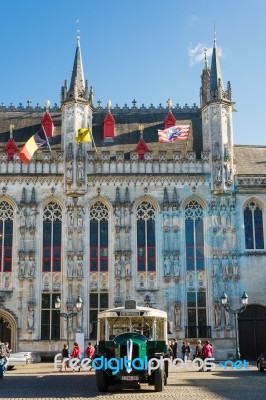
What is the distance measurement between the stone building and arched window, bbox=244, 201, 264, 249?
7 cm

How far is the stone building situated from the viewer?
126ft

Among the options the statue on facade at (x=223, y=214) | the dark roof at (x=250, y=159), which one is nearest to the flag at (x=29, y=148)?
the statue on facade at (x=223, y=214)

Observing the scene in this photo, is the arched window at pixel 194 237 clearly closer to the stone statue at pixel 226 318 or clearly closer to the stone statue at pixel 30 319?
the stone statue at pixel 226 318

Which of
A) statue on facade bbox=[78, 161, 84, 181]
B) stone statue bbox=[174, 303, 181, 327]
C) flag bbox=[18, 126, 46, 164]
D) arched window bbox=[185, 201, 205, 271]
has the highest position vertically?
flag bbox=[18, 126, 46, 164]

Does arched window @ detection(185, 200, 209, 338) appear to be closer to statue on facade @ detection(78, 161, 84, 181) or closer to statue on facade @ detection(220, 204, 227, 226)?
statue on facade @ detection(220, 204, 227, 226)

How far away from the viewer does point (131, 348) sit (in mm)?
19766

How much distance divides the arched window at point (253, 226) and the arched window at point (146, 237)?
6467 mm

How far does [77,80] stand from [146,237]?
486 inches

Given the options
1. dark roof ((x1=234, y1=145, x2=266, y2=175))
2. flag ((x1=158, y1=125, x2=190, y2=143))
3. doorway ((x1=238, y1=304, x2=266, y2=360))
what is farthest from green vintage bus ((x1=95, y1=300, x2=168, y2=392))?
dark roof ((x1=234, y1=145, x2=266, y2=175))

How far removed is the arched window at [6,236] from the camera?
39.1m

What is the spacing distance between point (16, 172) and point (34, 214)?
3.18m

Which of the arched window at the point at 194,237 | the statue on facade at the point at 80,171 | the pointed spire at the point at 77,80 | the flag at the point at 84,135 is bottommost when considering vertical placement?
the arched window at the point at 194,237

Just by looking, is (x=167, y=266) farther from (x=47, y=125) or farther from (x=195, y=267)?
(x=47, y=125)

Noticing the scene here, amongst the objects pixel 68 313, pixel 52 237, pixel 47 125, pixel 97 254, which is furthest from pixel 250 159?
pixel 68 313
